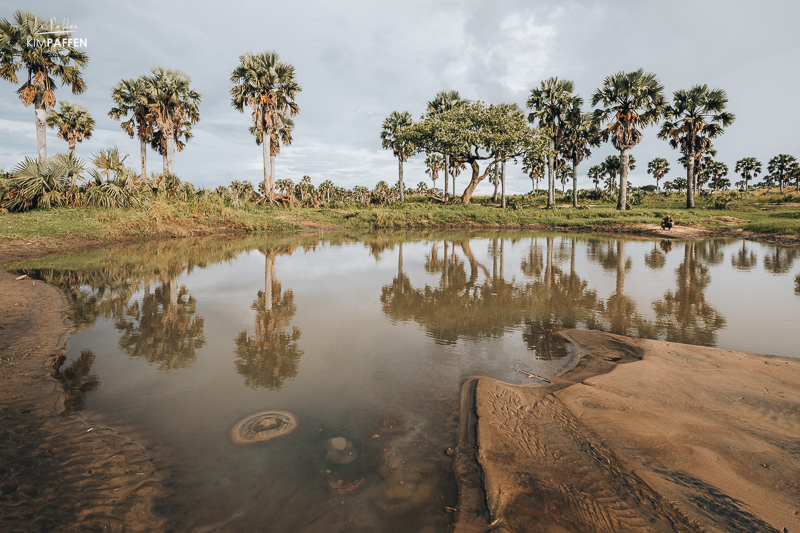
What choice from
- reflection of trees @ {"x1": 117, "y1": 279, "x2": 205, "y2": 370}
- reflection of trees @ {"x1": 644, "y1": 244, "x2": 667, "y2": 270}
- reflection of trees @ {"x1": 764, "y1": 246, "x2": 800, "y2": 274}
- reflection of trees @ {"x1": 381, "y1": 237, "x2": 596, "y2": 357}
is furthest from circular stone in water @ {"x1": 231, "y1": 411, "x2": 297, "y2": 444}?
reflection of trees @ {"x1": 764, "y1": 246, "x2": 800, "y2": 274}

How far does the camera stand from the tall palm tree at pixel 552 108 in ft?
147

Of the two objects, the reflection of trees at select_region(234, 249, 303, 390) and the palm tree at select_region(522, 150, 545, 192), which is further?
the palm tree at select_region(522, 150, 545, 192)

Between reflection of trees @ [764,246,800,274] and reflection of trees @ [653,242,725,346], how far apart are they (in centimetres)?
435

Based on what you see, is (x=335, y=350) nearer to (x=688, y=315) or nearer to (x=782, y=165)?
(x=688, y=315)

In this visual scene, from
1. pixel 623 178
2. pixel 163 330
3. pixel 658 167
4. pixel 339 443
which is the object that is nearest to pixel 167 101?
pixel 163 330

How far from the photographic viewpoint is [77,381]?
4680 millimetres

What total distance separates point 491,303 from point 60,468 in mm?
7822

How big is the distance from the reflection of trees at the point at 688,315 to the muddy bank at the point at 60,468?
7561mm

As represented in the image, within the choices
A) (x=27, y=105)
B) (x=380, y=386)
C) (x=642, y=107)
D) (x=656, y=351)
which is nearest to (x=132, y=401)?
(x=380, y=386)

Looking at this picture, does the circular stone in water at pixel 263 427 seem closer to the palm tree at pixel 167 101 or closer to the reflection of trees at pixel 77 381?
the reflection of trees at pixel 77 381

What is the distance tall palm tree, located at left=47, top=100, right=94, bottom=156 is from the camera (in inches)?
1419

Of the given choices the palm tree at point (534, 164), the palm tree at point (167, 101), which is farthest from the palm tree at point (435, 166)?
the palm tree at point (167, 101)

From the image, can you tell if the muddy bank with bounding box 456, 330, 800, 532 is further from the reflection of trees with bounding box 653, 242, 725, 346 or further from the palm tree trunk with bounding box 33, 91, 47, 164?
the palm tree trunk with bounding box 33, 91, 47, 164

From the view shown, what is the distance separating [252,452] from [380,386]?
1708 mm
